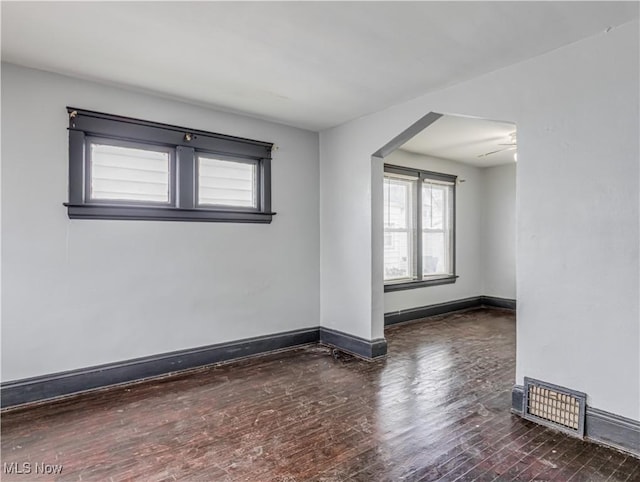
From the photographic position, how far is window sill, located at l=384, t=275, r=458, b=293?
580 cm

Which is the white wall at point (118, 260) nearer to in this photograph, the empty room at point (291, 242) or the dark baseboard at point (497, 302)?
the empty room at point (291, 242)

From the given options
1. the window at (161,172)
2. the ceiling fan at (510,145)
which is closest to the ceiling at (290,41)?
the window at (161,172)

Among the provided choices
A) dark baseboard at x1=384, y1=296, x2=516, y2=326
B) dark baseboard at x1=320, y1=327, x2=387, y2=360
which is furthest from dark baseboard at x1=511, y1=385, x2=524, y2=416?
dark baseboard at x1=384, y1=296, x2=516, y2=326

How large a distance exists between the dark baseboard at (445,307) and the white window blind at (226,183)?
9.31 feet

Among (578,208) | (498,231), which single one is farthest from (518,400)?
(498,231)

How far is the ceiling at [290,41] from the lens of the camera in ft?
7.32

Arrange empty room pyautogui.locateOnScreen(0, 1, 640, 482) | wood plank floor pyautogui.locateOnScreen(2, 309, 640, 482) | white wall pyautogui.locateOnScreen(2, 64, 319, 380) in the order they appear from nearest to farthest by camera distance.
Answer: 1. wood plank floor pyautogui.locateOnScreen(2, 309, 640, 482)
2. empty room pyautogui.locateOnScreen(0, 1, 640, 482)
3. white wall pyautogui.locateOnScreen(2, 64, 319, 380)

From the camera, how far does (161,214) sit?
12.0 feet

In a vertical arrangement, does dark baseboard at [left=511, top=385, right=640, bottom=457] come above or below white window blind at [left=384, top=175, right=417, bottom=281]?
below

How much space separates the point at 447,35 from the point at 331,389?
113 inches

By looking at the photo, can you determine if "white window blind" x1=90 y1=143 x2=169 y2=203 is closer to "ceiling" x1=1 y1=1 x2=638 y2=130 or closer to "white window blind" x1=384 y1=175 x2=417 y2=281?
"ceiling" x1=1 y1=1 x2=638 y2=130

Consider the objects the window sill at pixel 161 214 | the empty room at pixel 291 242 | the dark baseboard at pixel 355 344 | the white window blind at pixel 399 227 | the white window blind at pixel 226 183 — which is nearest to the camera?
the empty room at pixel 291 242

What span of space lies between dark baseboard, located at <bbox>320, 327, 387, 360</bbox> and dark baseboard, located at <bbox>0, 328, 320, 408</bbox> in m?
0.32

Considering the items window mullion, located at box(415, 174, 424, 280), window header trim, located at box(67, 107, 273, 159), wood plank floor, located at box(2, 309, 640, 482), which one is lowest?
wood plank floor, located at box(2, 309, 640, 482)
